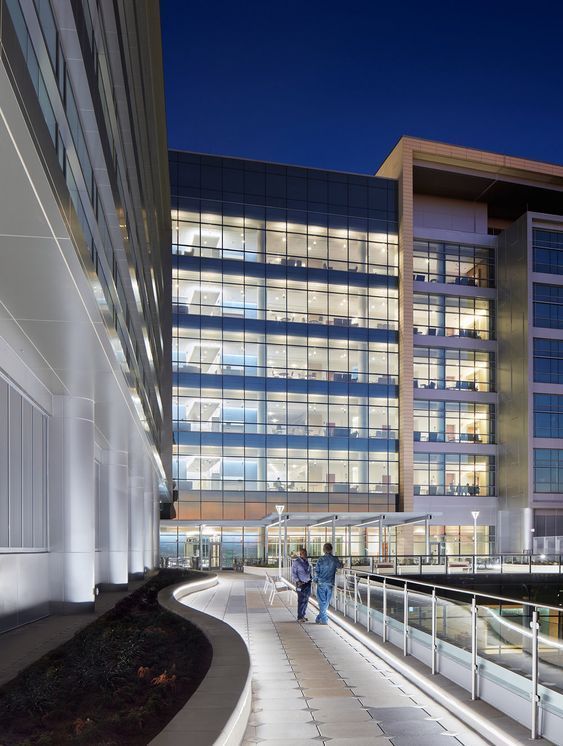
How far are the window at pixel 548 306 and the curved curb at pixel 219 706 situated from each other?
62136mm

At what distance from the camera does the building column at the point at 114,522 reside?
97.5 ft

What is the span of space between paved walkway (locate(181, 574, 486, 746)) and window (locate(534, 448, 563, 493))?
5502 cm

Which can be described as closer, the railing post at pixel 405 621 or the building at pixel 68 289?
the building at pixel 68 289

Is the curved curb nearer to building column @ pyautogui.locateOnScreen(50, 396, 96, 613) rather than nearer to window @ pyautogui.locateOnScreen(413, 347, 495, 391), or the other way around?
building column @ pyautogui.locateOnScreen(50, 396, 96, 613)

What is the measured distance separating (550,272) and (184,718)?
225 feet

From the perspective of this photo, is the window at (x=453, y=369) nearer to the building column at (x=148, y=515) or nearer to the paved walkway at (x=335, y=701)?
the building column at (x=148, y=515)

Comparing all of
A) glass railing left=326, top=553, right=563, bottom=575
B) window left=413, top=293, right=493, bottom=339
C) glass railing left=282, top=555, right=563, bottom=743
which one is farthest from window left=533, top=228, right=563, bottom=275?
glass railing left=282, top=555, right=563, bottom=743

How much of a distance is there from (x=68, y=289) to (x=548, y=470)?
62468 millimetres

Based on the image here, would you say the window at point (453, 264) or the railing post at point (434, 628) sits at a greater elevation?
the window at point (453, 264)

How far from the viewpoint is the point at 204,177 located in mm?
67750

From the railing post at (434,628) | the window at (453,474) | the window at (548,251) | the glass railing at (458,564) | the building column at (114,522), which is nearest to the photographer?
the railing post at (434,628)

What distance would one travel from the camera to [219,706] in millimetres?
7480

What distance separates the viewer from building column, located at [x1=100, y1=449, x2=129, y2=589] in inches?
1169

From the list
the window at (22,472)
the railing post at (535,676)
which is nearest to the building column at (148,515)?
the window at (22,472)
